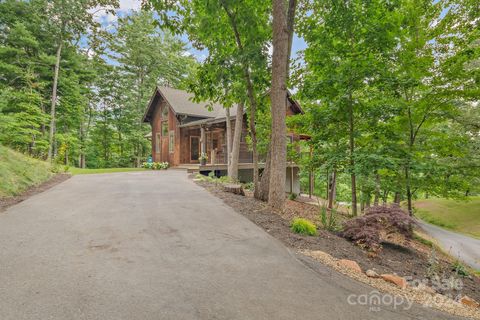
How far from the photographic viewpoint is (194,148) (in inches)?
752

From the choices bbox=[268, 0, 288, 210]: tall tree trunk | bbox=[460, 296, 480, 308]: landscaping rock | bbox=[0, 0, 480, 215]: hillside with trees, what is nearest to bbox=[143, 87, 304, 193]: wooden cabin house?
bbox=[0, 0, 480, 215]: hillside with trees

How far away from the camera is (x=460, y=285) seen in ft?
12.3

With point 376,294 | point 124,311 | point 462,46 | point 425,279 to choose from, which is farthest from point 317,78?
point 124,311

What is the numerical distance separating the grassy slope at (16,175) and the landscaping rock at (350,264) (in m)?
8.36

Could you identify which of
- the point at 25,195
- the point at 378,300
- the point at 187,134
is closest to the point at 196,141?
the point at 187,134

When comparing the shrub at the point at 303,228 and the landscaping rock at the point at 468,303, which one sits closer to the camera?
the landscaping rock at the point at 468,303

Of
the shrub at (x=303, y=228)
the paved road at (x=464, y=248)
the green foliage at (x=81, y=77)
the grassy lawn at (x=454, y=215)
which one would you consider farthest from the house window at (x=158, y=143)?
the grassy lawn at (x=454, y=215)

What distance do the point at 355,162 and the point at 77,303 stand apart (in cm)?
618

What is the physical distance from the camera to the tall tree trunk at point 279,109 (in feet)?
19.2

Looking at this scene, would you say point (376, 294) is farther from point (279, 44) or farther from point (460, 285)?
point (279, 44)

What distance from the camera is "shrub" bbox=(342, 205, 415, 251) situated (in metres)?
4.56

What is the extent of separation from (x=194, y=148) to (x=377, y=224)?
1578 cm

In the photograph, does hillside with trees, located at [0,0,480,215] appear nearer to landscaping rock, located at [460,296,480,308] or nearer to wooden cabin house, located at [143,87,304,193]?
landscaping rock, located at [460,296,480,308]

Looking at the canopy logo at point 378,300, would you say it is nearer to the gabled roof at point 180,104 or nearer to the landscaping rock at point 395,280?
the landscaping rock at point 395,280
